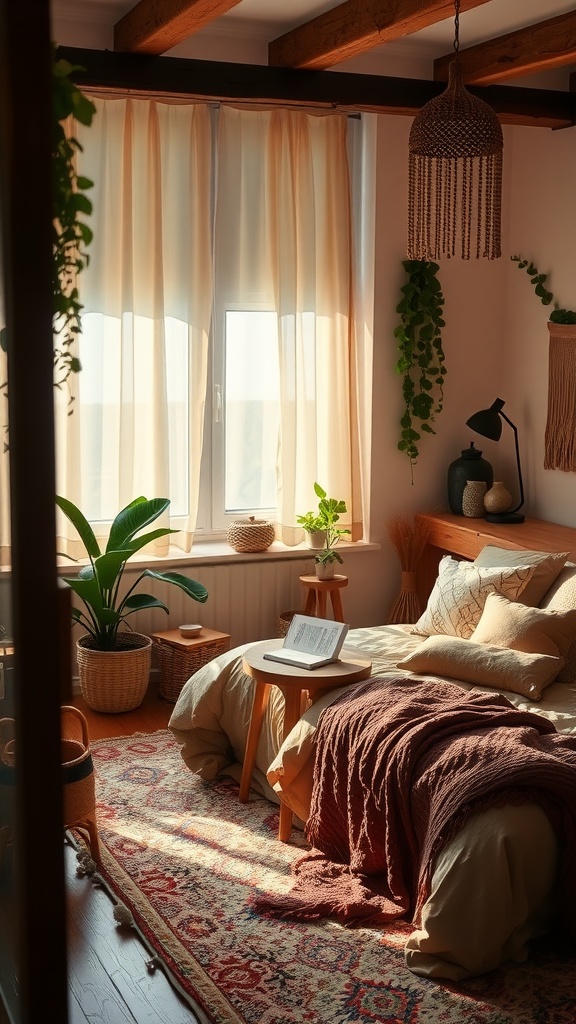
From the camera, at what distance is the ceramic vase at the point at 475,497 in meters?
5.59

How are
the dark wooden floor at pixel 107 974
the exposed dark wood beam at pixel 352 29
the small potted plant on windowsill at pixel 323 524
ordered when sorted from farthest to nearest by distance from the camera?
the small potted plant on windowsill at pixel 323 524, the exposed dark wood beam at pixel 352 29, the dark wooden floor at pixel 107 974

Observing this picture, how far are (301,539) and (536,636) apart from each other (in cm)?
188

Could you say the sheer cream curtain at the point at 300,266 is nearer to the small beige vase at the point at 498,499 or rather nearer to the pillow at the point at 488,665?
the small beige vase at the point at 498,499

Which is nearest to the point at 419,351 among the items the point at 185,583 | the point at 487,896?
the point at 185,583

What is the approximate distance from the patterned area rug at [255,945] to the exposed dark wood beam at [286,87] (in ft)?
9.87

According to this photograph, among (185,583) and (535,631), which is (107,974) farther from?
(185,583)

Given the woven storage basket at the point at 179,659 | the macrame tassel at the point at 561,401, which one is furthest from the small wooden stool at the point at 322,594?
the macrame tassel at the point at 561,401

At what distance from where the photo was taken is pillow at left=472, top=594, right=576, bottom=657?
13.0 ft

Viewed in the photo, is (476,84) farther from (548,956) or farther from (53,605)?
(53,605)

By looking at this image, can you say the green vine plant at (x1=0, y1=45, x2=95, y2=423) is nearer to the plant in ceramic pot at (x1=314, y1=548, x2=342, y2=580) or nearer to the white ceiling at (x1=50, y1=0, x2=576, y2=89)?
the white ceiling at (x1=50, y1=0, x2=576, y2=89)

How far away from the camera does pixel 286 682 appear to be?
3678mm

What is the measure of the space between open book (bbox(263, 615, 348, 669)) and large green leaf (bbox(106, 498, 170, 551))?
3.65 ft

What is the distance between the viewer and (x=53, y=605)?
1425 millimetres

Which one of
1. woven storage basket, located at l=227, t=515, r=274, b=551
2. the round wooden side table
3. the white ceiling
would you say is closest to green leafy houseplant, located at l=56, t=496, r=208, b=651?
woven storage basket, located at l=227, t=515, r=274, b=551
